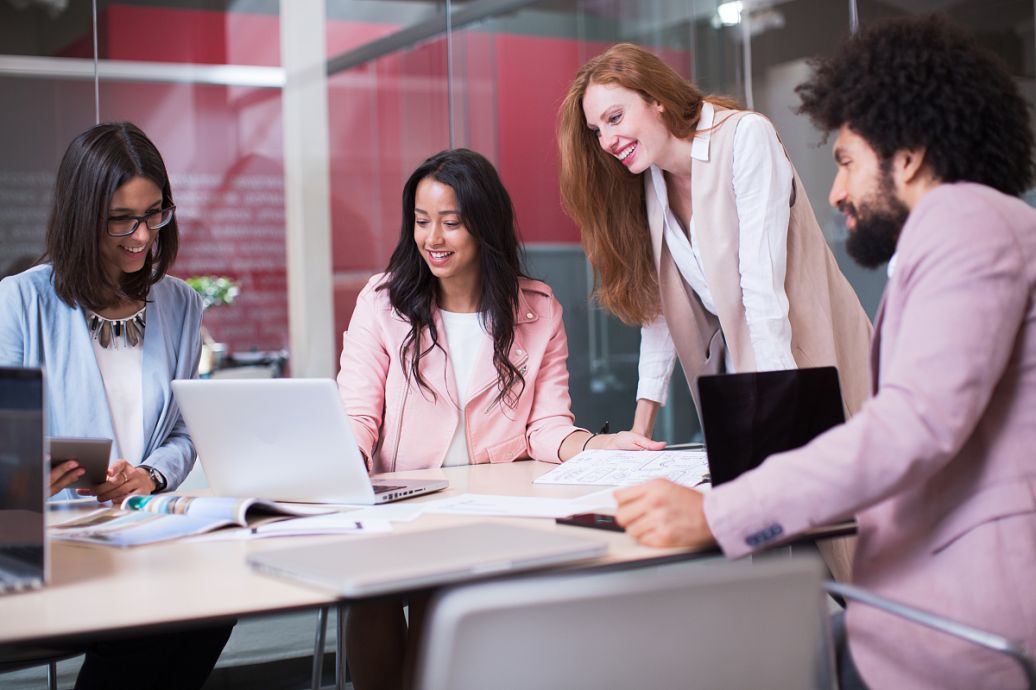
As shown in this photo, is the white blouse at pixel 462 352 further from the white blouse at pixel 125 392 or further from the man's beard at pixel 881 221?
the man's beard at pixel 881 221

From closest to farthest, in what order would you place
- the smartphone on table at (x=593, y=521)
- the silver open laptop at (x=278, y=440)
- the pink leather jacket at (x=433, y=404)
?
the smartphone on table at (x=593, y=521), the silver open laptop at (x=278, y=440), the pink leather jacket at (x=433, y=404)

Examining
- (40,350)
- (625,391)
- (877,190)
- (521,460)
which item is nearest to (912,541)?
(877,190)

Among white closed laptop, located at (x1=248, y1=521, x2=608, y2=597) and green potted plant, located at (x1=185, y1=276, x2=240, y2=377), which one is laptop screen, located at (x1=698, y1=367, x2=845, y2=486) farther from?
green potted plant, located at (x1=185, y1=276, x2=240, y2=377)

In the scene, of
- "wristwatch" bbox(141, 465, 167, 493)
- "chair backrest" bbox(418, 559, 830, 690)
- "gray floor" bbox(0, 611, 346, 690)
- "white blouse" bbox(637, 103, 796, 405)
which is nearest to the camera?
"chair backrest" bbox(418, 559, 830, 690)

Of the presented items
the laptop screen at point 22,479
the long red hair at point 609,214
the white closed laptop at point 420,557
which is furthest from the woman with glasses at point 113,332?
the long red hair at point 609,214

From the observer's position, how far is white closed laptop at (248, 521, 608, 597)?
1288 millimetres

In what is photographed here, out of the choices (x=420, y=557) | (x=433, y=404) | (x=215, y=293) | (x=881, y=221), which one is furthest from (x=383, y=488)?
(x=215, y=293)

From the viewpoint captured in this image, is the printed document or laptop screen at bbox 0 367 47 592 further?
the printed document

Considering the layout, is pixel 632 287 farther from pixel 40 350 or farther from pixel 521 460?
pixel 40 350

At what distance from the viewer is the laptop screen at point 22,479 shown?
55.0 inches

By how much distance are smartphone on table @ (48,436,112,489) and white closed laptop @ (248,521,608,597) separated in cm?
68

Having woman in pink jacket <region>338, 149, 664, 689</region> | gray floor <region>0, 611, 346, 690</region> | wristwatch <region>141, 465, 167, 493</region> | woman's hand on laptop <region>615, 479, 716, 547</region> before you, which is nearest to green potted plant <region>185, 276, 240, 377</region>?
gray floor <region>0, 611, 346, 690</region>

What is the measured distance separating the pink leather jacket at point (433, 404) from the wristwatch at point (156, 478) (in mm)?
509

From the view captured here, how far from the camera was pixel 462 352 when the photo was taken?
2.88 meters
